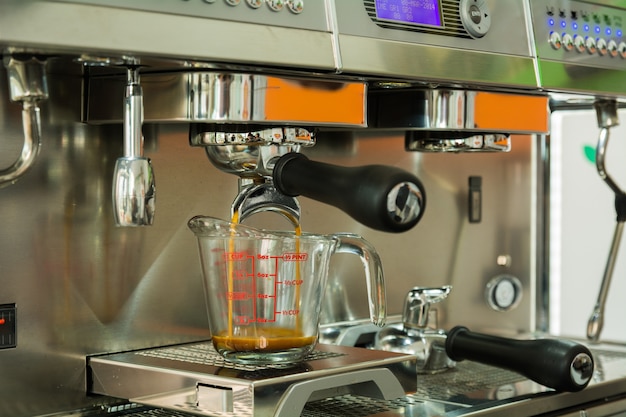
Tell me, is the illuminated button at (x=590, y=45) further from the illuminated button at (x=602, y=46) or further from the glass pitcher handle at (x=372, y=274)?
the glass pitcher handle at (x=372, y=274)

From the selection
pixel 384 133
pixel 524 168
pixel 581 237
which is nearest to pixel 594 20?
pixel 384 133

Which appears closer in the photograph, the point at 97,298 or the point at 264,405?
the point at 264,405

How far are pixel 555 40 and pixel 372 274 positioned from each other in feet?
1.29

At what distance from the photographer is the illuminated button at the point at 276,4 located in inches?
35.7

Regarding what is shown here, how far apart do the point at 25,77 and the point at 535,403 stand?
652 millimetres

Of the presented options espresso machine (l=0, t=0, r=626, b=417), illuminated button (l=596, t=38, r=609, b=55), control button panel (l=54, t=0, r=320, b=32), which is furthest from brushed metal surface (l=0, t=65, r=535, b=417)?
illuminated button (l=596, t=38, r=609, b=55)

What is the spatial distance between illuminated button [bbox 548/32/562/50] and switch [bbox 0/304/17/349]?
26.3 inches

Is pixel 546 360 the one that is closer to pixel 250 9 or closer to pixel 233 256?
pixel 233 256

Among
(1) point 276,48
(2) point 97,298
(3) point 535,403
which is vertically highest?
(1) point 276,48

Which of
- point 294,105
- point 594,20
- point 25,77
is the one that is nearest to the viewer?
point 25,77

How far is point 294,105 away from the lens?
96 cm

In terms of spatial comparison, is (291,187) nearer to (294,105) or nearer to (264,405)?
(294,105)

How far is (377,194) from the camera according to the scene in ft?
2.76

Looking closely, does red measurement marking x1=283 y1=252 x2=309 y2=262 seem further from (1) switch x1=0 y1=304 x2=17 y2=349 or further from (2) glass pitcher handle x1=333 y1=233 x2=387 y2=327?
(1) switch x1=0 y1=304 x2=17 y2=349
